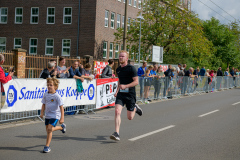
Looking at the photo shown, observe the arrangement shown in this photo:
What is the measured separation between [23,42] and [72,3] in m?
7.63

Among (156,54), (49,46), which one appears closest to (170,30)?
(156,54)

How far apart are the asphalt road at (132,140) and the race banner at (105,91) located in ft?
6.42

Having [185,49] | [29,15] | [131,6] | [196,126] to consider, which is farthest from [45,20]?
[196,126]

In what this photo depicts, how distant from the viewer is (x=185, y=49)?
133 feet

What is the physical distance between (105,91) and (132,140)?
6176 mm

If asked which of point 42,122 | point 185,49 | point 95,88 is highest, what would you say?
point 185,49

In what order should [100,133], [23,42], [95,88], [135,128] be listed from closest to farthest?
[100,133]
[135,128]
[95,88]
[23,42]

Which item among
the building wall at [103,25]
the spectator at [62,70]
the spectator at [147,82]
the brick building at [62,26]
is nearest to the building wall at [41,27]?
the brick building at [62,26]

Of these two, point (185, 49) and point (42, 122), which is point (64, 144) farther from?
point (185, 49)

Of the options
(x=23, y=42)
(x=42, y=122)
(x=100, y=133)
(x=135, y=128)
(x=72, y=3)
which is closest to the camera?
(x=100, y=133)

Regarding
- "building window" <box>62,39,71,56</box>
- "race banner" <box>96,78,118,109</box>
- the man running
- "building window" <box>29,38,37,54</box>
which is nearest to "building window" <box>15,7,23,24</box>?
"building window" <box>29,38,37,54</box>

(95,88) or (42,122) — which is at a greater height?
(95,88)

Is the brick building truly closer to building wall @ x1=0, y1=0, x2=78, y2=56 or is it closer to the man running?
building wall @ x1=0, y1=0, x2=78, y2=56

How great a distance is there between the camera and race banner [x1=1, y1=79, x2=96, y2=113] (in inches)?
385
